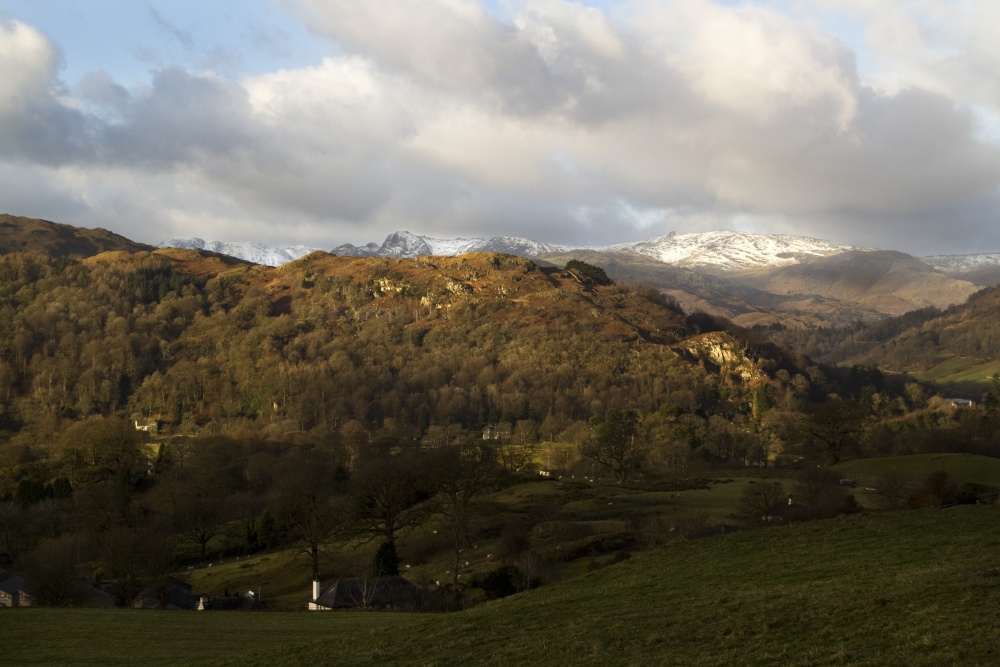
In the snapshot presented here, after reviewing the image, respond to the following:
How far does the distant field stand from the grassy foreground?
42467 mm

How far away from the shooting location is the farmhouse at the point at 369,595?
54781 mm

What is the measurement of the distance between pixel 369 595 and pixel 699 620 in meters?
36.0

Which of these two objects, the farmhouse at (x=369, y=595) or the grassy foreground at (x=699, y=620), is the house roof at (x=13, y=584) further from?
the grassy foreground at (x=699, y=620)

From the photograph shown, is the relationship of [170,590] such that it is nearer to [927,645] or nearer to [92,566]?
[92,566]

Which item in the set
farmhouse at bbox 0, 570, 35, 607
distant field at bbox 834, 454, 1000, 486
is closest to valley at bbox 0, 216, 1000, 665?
distant field at bbox 834, 454, 1000, 486

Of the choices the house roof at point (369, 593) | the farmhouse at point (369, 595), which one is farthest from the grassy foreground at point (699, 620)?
the house roof at point (369, 593)

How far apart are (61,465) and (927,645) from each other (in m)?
133

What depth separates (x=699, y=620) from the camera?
81.8 ft

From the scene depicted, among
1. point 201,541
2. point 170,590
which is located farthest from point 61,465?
point 170,590

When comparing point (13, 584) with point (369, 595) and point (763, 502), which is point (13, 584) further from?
point (763, 502)

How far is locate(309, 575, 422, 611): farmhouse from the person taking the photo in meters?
54.8

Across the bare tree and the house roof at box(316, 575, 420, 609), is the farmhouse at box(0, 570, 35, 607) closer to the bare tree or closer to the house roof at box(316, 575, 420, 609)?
the house roof at box(316, 575, 420, 609)

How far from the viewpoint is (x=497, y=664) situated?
23.0 metres

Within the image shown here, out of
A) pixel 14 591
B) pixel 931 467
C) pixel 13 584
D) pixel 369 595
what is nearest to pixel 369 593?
pixel 369 595
